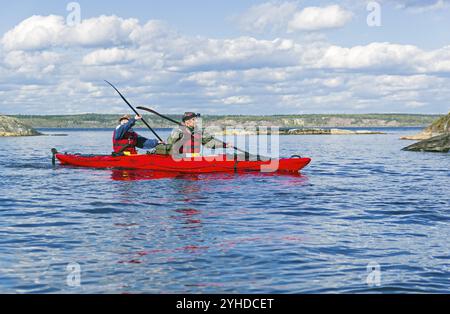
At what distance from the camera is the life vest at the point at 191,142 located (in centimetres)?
2200

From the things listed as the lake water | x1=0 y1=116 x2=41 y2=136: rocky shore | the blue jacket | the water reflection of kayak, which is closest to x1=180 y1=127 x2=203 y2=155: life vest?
the water reflection of kayak

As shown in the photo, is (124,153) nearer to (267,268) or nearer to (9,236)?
(9,236)

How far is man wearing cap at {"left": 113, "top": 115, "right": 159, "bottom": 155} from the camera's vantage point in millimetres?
23500

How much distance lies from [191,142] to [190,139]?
161 millimetres

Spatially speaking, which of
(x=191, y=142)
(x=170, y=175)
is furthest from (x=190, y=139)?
(x=170, y=175)

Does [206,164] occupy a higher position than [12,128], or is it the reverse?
[12,128]

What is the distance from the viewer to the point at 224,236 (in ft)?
36.1

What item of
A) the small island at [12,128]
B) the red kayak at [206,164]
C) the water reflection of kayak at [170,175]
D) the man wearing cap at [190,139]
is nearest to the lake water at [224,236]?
the water reflection of kayak at [170,175]

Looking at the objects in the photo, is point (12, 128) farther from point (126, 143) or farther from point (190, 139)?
point (190, 139)

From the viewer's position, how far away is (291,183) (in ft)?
66.4

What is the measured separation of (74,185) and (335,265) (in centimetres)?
1317
